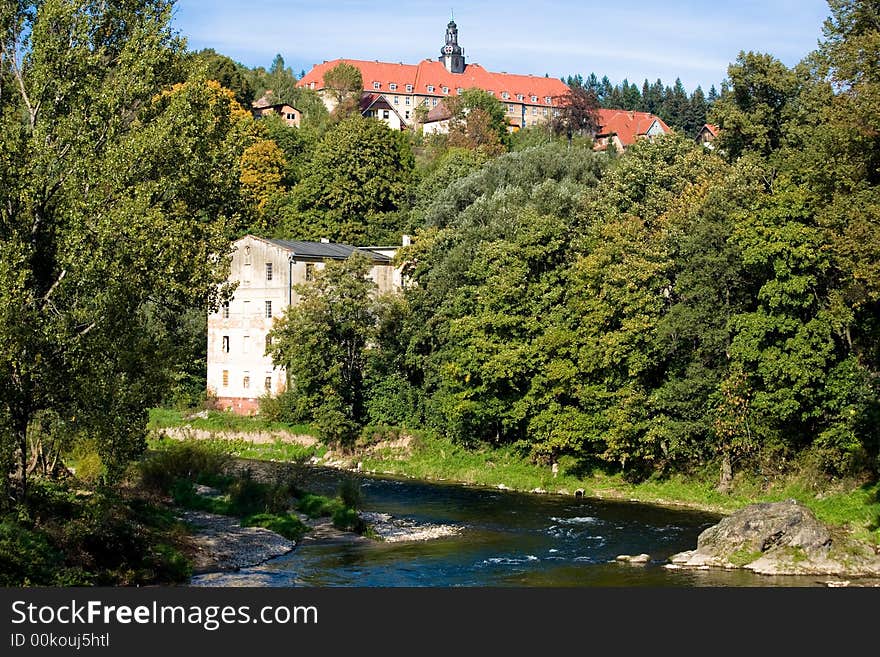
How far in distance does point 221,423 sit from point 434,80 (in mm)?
135759

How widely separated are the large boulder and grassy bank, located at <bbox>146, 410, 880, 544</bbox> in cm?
292

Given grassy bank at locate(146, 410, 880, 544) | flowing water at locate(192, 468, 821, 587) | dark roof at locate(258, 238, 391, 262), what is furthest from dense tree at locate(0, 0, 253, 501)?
dark roof at locate(258, 238, 391, 262)

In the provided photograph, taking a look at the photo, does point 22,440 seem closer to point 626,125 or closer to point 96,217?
point 96,217

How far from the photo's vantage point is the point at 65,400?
27.7 m

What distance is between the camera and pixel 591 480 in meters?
49.9

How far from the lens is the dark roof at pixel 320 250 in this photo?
67188mm

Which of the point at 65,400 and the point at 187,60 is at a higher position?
the point at 187,60

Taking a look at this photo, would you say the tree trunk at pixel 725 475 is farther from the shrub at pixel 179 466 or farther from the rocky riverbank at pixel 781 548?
the shrub at pixel 179 466

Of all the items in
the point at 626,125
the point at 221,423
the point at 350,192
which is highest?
the point at 626,125

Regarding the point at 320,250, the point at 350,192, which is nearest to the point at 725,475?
the point at 320,250

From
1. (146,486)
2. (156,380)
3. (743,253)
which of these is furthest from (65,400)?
(743,253)

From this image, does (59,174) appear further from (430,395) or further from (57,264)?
(430,395)

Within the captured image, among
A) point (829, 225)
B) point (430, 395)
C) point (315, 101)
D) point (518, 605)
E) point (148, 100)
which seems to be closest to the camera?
point (518, 605)

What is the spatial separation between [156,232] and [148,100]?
16.9ft
